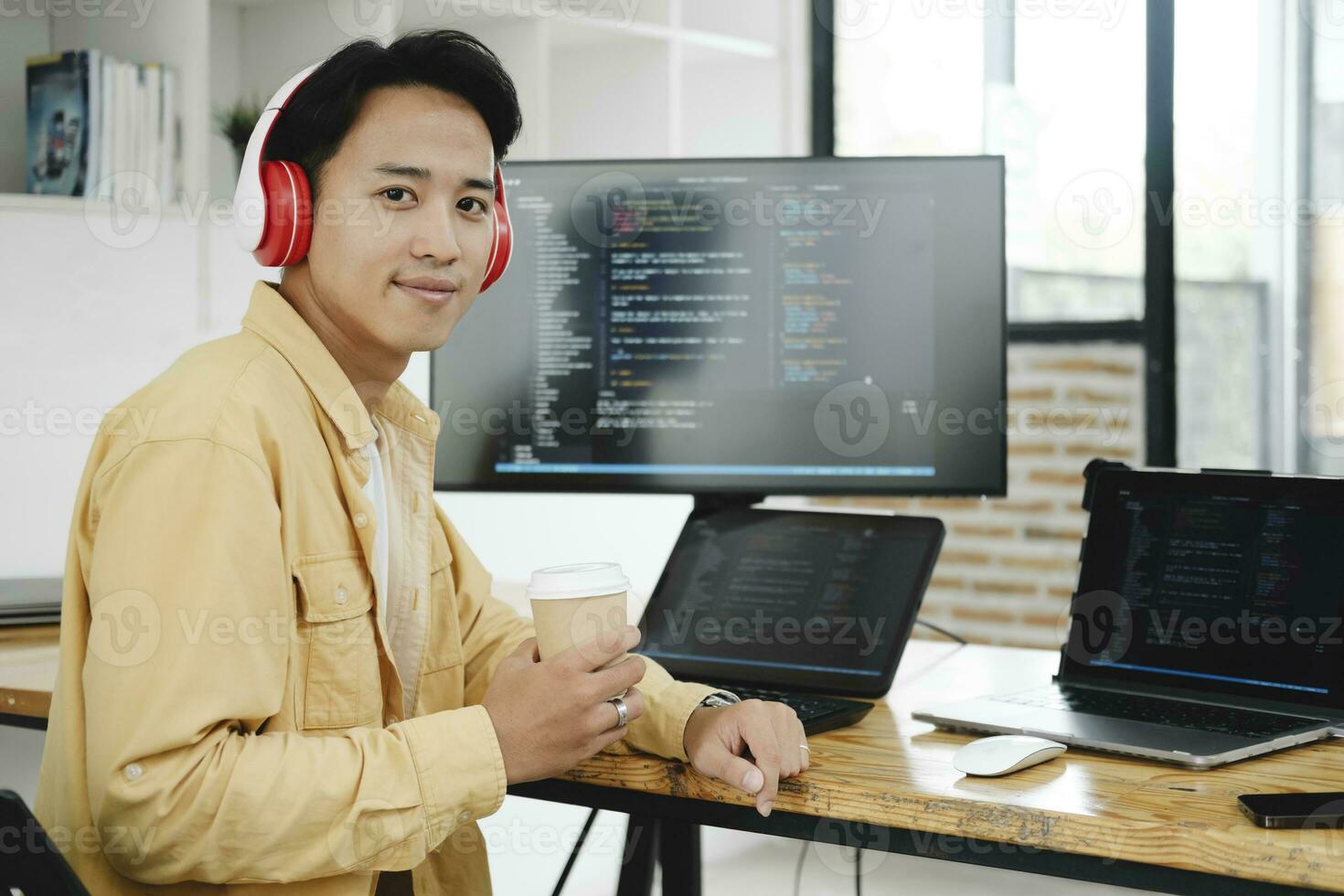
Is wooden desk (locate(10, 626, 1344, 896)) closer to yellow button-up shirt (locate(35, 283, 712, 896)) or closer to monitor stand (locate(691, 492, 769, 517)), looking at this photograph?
yellow button-up shirt (locate(35, 283, 712, 896))

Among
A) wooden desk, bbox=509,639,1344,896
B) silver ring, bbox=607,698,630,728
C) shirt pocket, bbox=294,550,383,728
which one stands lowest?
wooden desk, bbox=509,639,1344,896

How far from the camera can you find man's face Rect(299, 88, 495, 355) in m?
1.26

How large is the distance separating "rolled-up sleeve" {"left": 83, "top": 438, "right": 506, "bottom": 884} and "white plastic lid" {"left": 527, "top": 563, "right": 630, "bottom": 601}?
0.16m

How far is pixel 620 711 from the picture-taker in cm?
118

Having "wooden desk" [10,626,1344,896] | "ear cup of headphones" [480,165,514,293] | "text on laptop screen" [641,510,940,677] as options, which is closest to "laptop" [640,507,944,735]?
"text on laptop screen" [641,510,940,677]

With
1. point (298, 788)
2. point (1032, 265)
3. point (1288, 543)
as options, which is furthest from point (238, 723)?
point (1032, 265)

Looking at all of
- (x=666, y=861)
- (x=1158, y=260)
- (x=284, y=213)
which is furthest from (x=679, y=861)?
(x=1158, y=260)

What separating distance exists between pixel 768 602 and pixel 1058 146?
7.05 ft

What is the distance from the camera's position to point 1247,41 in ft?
10.2

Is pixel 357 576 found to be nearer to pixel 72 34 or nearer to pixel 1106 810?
pixel 1106 810

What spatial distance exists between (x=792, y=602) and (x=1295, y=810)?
684mm

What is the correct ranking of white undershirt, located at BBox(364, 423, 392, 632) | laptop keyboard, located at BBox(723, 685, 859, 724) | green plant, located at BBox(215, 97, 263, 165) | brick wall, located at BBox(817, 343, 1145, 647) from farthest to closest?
1. brick wall, located at BBox(817, 343, 1145, 647)
2. green plant, located at BBox(215, 97, 263, 165)
3. laptop keyboard, located at BBox(723, 685, 859, 724)
4. white undershirt, located at BBox(364, 423, 392, 632)

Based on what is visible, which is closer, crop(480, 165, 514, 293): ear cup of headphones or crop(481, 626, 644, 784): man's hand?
crop(481, 626, 644, 784): man's hand

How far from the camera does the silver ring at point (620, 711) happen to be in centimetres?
118
